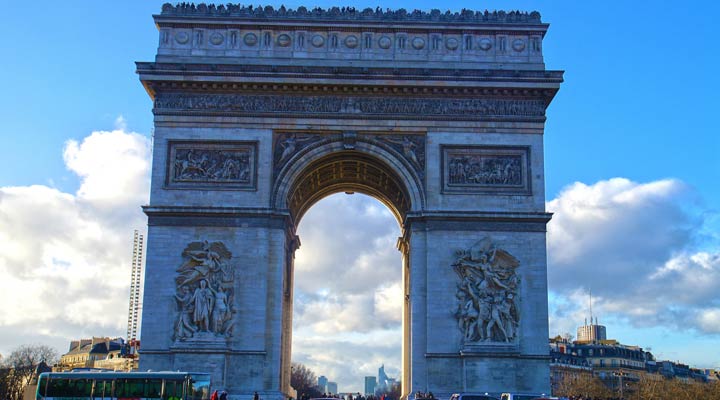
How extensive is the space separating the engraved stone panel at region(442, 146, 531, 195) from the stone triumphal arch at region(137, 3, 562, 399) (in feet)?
0.19

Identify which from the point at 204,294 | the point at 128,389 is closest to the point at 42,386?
the point at 128,389

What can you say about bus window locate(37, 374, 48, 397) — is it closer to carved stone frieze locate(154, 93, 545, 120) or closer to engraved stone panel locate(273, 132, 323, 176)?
carved stone frieze locate(154, 93, 545, 120)

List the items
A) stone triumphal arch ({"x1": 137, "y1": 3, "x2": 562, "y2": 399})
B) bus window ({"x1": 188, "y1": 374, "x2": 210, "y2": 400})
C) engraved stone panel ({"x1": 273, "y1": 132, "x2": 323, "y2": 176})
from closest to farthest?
bus window ({"x1": 188, "y1": 374, "x2": 210, "y2": 400}), stone triumphal arch ({"x1": 137, "y1": 3, "x2": 562, "y2": 399}), engraved stone panel ({"x1": 273, "y1": 132, "x2": 323, "y2": 176})

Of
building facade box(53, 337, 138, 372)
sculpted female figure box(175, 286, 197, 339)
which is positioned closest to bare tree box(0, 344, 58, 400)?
building facade box(53, 337, 138, 372)

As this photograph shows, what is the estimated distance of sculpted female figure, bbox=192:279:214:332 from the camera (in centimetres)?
3322

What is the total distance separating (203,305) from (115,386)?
15.4 feet

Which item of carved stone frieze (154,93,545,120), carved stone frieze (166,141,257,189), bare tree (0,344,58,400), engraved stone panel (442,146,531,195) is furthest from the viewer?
bare tree (0,344,58,400)

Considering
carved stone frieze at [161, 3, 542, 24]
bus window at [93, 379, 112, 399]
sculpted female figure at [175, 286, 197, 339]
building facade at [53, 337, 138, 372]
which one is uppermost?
carved stone frieze at [161, 3, 542, 24]

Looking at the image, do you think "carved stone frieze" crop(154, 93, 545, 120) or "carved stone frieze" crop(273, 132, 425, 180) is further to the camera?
"carved stone frieze" crop(154, 93, 545, 120)

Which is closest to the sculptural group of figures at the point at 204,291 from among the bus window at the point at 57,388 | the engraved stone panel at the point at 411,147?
the bus window at the point at 57,388

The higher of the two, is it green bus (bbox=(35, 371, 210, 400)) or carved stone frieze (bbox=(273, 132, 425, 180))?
carved stone frieze (bbox=(273, 132, 425, 180))

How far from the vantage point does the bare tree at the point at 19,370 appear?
2635 inches

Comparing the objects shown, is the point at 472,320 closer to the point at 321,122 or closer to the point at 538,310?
the point at 538,310

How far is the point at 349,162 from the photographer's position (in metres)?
36.7
